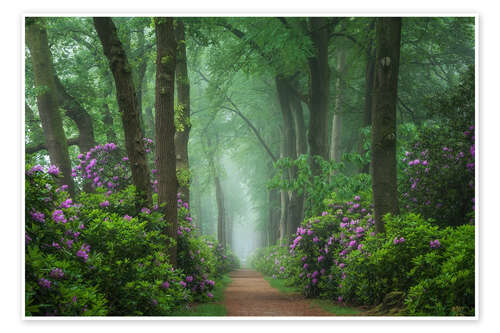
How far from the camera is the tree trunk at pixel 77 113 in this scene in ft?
44.8

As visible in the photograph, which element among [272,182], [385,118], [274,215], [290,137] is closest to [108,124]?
[290,137]

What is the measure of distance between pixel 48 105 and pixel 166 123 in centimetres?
460

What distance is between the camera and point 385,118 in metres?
6.97

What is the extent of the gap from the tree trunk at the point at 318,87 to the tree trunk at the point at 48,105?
6327 mm

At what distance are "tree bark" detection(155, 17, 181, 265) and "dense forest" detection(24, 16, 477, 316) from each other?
0.08 ft

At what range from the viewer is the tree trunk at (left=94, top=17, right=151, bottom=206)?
6.96 m

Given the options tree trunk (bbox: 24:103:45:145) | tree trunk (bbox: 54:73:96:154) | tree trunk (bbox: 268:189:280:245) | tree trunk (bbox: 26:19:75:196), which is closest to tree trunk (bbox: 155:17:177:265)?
tree trunk (bbox: 26:19:75:196)

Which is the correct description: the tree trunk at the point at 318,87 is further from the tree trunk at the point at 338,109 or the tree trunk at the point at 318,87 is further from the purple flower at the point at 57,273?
the purple flower at the point at 57,273

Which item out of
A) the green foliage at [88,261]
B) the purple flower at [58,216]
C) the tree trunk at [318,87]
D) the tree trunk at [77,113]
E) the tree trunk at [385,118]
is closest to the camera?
the green foliage at [88,261]

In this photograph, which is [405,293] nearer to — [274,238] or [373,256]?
[373,256]

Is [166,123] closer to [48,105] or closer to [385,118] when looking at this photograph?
[385,118]

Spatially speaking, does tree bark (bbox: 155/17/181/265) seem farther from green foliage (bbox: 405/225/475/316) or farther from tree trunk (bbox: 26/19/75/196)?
green foliage (bbox: 405/225/475/316)

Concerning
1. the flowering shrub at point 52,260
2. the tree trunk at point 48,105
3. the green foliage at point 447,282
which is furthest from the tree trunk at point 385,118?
the tree trunk at point 48,105
